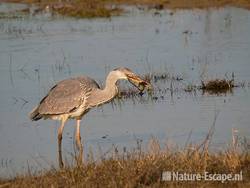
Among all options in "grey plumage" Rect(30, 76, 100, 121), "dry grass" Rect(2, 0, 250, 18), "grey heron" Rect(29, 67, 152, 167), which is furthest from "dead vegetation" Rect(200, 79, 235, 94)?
"dry grass" Rect(2, 0, 250, 18)

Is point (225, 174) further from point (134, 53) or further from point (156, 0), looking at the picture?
point (156, 0)

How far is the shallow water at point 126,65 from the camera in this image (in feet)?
32.4

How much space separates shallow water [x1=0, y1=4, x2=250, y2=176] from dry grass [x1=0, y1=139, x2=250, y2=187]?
5.53 ft

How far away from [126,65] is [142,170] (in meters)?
9.01

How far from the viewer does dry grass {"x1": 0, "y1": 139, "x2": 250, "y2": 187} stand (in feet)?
20.5

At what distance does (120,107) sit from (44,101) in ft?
8.50

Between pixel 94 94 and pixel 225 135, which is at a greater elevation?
pixel 94 94

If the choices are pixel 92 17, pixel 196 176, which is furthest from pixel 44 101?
pixel 92 17

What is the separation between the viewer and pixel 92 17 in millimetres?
26047

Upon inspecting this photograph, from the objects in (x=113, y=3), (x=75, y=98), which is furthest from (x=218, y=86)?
(x=113, y=3)

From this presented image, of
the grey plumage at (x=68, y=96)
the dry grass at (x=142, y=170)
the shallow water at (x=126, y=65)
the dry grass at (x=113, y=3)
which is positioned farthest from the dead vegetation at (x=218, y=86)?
the dry grass at (x=113, y=3)

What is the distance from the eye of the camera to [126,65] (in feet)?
50.2

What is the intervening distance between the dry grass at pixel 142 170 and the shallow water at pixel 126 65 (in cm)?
169

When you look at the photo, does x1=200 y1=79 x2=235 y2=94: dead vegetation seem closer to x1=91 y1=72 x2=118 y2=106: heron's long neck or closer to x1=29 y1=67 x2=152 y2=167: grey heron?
x1=29 y1=67 x2=152 y2=167: grey heron
